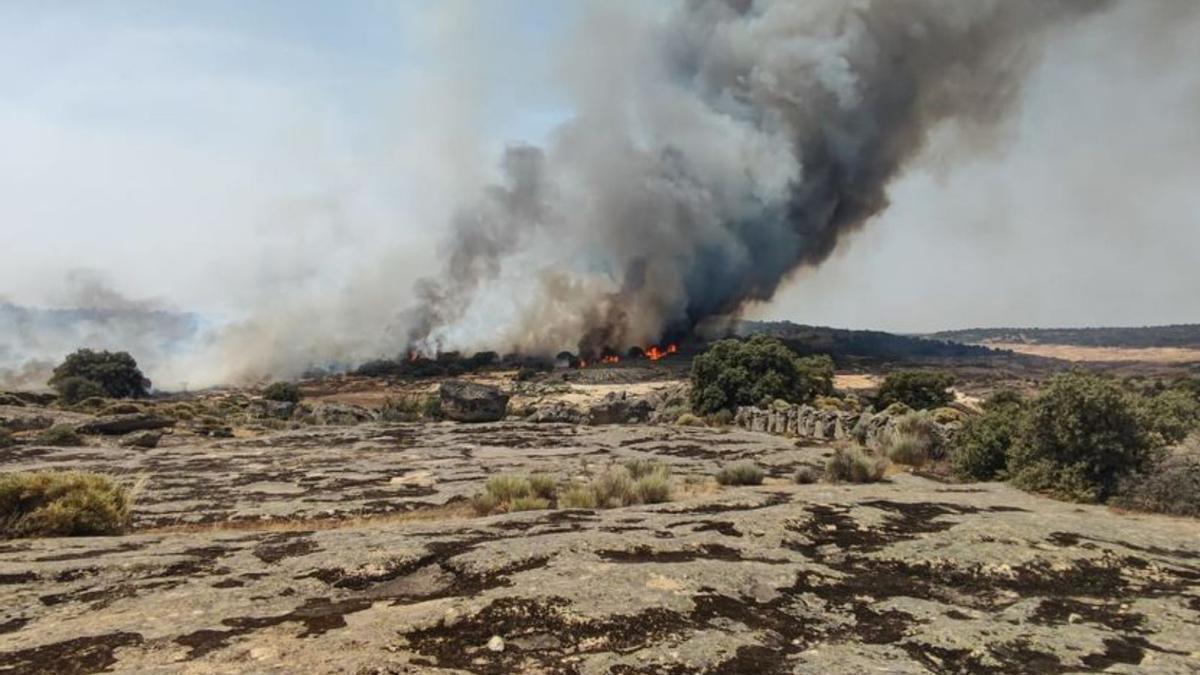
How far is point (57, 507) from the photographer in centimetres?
934

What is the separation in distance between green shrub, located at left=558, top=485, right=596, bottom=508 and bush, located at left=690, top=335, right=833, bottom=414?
90.1 feet

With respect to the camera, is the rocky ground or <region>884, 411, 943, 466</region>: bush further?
<region>884, 411, 943, 466</region>: bush

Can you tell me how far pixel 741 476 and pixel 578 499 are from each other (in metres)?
4.08

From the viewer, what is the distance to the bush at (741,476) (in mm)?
14266

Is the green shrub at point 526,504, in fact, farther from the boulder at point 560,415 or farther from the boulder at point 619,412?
the boulder at point 619,412

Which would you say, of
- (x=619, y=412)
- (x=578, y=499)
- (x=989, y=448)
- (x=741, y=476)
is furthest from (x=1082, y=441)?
(x=619, y=412)

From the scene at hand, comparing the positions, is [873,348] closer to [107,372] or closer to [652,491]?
[107,372]

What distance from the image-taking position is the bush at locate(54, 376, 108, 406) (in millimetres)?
60394

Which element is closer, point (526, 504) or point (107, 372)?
point (526, 504)

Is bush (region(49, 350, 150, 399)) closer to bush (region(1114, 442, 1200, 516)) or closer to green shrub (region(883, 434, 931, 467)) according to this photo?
green shrub (region(883, 434, 931, 467))

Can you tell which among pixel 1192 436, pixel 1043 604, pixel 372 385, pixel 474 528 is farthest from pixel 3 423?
pixel 372 385

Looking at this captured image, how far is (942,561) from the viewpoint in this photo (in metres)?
7.35

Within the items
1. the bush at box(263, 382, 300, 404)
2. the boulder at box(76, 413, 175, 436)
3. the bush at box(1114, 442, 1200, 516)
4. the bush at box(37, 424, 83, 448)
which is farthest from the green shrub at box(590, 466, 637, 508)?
the bush at box(263, 382, 300, 404)

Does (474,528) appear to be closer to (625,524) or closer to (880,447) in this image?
(625,524)
